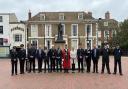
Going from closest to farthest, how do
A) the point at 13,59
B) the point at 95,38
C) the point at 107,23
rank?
the point at 13,59
the point at 95,38
the point at 107,23

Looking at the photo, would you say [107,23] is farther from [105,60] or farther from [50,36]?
[105,60]

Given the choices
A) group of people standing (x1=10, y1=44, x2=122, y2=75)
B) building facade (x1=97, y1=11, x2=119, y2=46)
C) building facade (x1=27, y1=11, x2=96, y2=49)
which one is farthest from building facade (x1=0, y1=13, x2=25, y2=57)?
group of people standing (x1=10, y1=44, x2=122, y2=75)

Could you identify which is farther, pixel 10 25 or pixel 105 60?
pixel 10 25

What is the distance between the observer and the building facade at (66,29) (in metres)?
87.6

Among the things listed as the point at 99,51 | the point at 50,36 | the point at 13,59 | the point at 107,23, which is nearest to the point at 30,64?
the point at 13,59

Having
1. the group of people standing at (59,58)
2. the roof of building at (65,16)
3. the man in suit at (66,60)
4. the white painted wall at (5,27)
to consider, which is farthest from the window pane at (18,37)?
the man in suit at (66,60)

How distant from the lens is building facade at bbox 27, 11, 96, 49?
287 ft

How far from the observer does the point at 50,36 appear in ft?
289

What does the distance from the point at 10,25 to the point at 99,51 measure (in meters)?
62.2

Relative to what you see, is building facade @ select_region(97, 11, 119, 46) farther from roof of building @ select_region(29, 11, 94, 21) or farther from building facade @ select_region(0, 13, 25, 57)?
building facade @ select_region(0, 13, 25, 57)

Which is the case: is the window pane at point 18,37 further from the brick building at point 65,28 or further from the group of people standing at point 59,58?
the group of people standing at point 59,58

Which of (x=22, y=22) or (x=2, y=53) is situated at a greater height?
(x=22, y=22)

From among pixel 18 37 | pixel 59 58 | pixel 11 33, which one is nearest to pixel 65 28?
pixel 18 37

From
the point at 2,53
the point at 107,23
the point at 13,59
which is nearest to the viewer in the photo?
the point at 13,59
